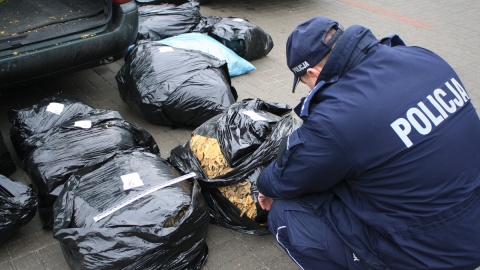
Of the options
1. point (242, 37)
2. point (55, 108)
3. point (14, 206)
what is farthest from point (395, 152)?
point (242, 37)

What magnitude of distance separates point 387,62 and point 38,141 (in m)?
2.14

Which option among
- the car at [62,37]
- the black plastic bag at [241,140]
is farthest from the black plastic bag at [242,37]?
the black plastic bag at [241,140]

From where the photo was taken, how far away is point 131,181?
2.38 meters

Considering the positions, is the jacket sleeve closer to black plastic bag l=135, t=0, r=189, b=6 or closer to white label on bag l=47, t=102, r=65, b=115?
white label on bag l=47, t=102, r=65, b=115

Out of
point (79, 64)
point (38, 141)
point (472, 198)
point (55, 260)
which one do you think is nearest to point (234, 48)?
point (79, 64)

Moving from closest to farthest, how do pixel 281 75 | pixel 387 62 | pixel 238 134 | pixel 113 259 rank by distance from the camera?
pixel 387 62 < pixel 113 259 < pixel 238 134 < pixel 281 75

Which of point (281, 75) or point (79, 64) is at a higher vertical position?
point (79, 64)

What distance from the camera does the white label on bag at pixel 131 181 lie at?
7.69 ft

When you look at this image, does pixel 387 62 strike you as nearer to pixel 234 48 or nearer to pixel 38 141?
pixel 38 141

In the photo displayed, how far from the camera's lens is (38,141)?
113 inches

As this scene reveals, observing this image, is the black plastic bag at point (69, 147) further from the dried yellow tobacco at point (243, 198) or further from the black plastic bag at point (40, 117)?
the dried yellow tobacco at point (243, 198)

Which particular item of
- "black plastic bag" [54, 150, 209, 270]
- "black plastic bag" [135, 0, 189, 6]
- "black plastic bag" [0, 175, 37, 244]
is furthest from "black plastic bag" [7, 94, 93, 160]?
"black plastic bag" [135, 0, 189, 6]

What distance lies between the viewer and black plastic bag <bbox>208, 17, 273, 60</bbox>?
4.81 m

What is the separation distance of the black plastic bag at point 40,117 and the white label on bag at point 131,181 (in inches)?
36.9
